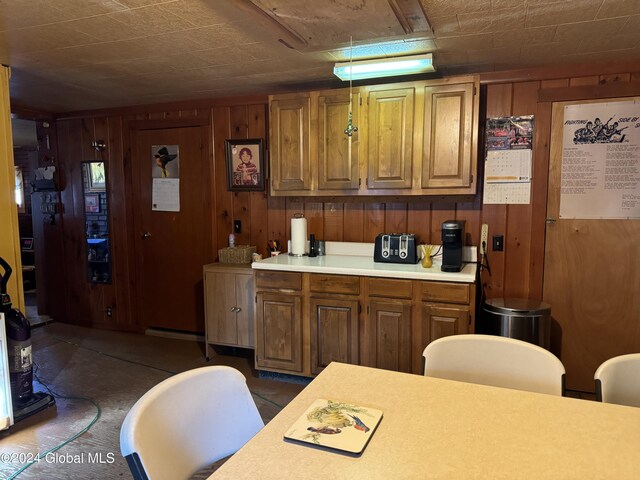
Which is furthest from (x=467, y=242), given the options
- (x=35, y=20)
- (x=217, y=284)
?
(x=35, y=20)

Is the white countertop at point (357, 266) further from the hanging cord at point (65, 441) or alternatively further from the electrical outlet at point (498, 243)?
the hanging cord at point (65, 441)

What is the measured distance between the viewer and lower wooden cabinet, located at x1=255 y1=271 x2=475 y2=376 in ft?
8.92

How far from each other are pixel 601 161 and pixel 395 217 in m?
1.42

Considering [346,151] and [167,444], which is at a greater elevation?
[346,151]

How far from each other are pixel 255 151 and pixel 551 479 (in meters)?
3.34

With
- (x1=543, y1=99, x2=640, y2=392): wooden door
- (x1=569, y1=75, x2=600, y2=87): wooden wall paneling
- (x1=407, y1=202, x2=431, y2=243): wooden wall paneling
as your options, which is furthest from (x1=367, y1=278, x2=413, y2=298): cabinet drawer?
(x1=569, y1=75, x2=600, y2=87): wooden wall paneling

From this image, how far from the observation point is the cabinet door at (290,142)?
3227mm

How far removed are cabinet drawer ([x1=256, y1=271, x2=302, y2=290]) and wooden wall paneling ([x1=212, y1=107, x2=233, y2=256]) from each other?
3.32 feet

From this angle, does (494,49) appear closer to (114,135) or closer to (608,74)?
(608,74)

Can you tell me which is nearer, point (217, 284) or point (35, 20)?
point (35, 20)

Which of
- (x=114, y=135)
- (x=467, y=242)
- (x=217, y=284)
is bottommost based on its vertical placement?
(x=217, y=284)

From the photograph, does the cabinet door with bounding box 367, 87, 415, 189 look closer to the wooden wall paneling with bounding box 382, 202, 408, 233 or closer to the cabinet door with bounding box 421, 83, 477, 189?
the cabinet door with bounding box 421, 83, 477, 189

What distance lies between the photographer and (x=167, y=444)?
3.59ft

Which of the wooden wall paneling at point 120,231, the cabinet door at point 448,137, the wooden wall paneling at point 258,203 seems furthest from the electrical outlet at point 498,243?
the wooden wall paneling at point 120,231
